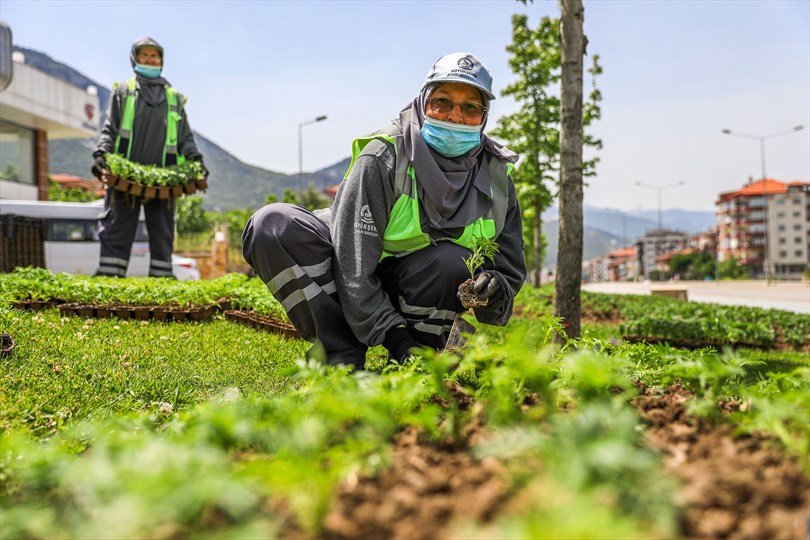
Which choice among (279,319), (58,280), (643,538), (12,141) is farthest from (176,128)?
(12,141)

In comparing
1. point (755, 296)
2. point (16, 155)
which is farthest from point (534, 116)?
point (16, 155)

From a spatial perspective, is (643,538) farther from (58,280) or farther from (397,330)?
(58,280)

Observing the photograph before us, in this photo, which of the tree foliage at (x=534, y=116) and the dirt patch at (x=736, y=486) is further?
the tree foliage at (x=534, y=116)

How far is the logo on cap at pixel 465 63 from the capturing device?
3.25 metres

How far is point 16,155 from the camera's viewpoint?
2828cm

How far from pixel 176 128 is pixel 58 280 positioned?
107 inches

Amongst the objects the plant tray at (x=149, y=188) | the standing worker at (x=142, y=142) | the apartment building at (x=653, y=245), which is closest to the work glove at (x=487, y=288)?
the plant tray at (x=149, y=188)

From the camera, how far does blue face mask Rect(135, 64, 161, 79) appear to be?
7930 mm

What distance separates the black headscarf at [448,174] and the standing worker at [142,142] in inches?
217

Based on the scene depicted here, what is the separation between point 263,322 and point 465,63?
3.03 meters

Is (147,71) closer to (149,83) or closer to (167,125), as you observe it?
(149,83)

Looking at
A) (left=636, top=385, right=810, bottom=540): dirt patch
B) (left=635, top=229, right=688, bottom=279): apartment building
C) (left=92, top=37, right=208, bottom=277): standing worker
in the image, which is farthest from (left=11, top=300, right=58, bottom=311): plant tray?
(left=635, top=229, right=688, bottom=279): apartment building

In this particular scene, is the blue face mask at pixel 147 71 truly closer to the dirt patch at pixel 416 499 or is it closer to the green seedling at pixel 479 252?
the green seedling at pixel 479 252

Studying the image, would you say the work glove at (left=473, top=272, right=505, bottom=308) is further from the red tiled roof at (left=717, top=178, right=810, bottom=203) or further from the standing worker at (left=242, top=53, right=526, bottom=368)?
the red tiled roof at (left=717, top=178, right=810, bottom=203)
